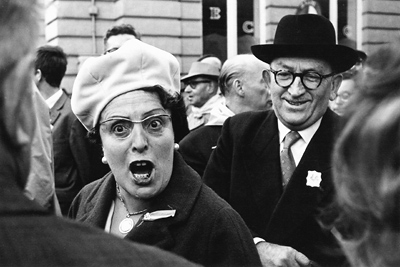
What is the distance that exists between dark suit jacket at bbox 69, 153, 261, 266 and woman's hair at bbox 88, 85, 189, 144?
21 cm

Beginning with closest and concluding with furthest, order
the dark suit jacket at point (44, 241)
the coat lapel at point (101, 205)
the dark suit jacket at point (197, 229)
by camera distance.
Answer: the dark suit jacket at point (44, 241), the dark suit jacket at point (197, 229), the coat lapel at point (101, 205)

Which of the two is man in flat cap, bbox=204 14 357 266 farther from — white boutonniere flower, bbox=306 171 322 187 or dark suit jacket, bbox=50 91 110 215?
dark suit jacket, bbox=50 91 110 215

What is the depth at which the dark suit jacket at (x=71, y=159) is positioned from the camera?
183 inches

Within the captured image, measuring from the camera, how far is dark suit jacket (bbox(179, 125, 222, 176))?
4145 mm

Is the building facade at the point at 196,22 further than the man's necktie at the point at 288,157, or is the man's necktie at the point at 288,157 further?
the building facade at the point at 196,22

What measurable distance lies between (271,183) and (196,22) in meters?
9.20

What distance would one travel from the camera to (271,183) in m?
2.97

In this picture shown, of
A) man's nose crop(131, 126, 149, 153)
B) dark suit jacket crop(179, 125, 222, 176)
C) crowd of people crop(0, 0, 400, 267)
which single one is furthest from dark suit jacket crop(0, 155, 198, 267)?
dark suit jacket crop(179, 125, 222, 176)

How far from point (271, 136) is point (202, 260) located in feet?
3.48

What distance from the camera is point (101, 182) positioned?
275 centimetres

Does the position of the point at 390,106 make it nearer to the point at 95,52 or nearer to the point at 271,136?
the point at 271,136

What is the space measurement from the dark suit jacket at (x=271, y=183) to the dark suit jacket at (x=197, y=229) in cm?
59

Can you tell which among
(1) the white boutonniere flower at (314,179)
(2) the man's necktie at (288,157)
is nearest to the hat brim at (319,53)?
(2) the man's necktie at (288,157)

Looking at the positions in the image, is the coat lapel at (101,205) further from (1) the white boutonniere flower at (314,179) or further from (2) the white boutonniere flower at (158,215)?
(1) the white boutonniere flower at (314,179)
